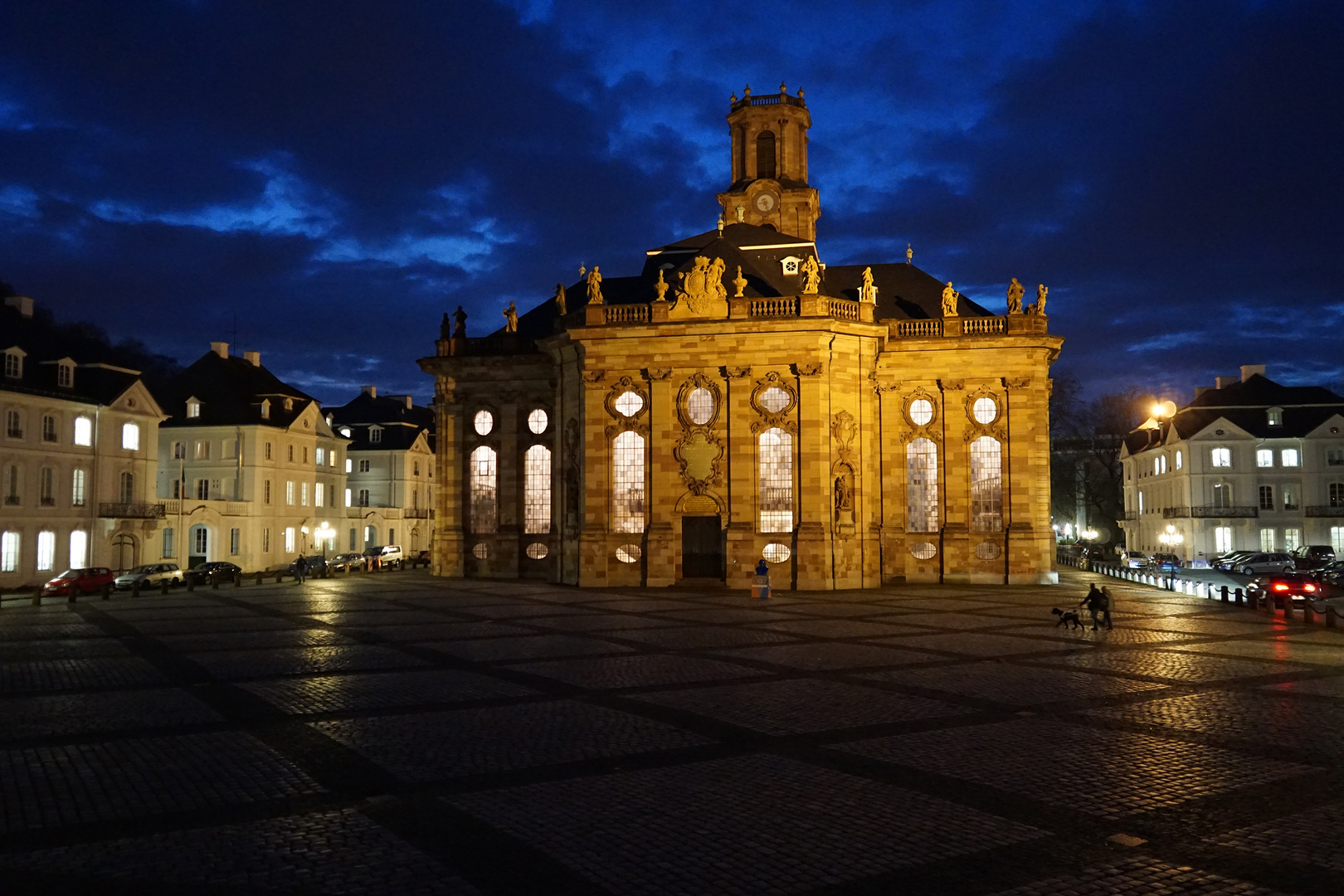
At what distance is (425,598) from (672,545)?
11.0 meters

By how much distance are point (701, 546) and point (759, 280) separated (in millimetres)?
13000

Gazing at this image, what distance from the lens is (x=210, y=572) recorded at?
175 feet

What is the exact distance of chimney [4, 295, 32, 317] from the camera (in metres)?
58.2

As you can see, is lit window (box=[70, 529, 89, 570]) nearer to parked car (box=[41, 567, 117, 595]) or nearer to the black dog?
parked car (box=[41, 567, 117, 595])

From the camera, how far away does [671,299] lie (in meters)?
48.1

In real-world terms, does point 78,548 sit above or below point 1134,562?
above

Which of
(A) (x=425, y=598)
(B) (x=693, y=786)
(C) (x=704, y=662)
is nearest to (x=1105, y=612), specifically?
(C) (x=704, y=662)

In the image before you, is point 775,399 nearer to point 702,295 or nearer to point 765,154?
point 702,295

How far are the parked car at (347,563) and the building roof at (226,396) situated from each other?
1081cm

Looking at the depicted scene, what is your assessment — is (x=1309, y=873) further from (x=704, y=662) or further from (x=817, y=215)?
(x=817, y=215)

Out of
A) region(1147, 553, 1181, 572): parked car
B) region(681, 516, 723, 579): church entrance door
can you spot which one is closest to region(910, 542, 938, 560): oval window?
region(681, 516, 723, 579): church entrance door

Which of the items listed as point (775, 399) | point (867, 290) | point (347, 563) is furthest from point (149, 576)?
point (867, 290)

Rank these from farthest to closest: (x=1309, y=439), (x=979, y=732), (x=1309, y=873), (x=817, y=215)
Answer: (x=1309, y=439) → (x=817, y=215) → (x=979, y=732) → (x=1309, y=873)

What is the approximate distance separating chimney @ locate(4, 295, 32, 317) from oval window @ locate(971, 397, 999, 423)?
5074 centimetres
